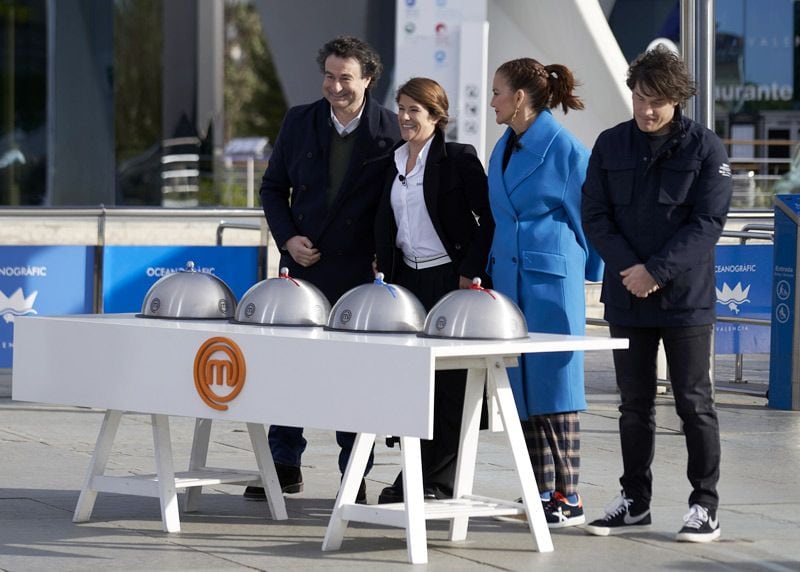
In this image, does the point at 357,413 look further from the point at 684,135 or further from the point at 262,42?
the point at 262,42

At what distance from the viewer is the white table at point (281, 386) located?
5387 mm

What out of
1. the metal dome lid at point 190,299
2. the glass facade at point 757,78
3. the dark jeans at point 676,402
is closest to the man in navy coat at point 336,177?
the metal dome lid at point 190,299

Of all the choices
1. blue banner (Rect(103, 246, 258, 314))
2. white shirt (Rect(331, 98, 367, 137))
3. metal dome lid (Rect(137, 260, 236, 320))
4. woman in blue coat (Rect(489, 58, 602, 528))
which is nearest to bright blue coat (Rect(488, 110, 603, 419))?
woman in blue coat (Rect(489, 58, 602, 528))

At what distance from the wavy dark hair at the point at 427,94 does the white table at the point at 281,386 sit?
3.85 feet

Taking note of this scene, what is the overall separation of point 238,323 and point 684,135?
72.9 inches

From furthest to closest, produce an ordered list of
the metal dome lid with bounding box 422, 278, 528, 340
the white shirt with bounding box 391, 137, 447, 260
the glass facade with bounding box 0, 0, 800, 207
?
the glass facade with bounding box 0, 0, 800, 207 → the white shirt with bounding box 391, 137, 447, 260 → the metal dome lid with bounding box 422, 278, 528, 340

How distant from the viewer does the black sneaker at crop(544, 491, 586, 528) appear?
627cm

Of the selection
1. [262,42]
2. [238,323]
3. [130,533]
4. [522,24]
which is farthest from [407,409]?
[262,42]

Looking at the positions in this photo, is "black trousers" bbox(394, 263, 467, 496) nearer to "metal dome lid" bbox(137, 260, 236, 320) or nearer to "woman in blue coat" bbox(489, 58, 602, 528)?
"woman in blue coat" bbox(489, 58, 602, 528)

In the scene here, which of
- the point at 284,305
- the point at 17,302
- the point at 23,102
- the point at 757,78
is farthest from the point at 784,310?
the point at 23,102

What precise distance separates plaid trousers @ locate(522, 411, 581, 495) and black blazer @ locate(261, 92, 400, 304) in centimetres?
110

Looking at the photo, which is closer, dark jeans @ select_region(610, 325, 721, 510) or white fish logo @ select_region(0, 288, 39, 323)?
dark jeans @ select_region(610, 325, 721, 510)

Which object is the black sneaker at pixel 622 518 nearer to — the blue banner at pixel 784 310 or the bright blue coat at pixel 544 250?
the bright blue coat at pixel 544 250

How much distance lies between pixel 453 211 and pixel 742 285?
5025mm
